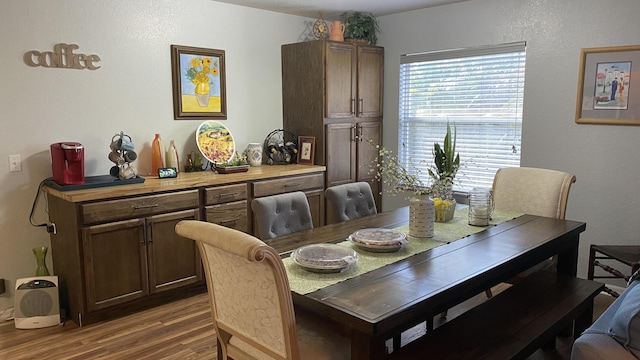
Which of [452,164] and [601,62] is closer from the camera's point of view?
[452,164]

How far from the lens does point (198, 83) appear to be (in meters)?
4.10

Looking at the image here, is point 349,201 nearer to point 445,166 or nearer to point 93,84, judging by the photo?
point 445,166

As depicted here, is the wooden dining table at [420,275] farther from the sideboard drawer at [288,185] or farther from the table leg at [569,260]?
the sideboard drawer at [288,185]

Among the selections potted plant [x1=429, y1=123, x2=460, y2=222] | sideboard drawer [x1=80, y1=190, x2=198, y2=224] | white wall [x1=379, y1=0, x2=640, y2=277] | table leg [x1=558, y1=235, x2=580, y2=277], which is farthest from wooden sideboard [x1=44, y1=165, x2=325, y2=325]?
white wall [x1=379, y1=0, x2=640, y2=277]

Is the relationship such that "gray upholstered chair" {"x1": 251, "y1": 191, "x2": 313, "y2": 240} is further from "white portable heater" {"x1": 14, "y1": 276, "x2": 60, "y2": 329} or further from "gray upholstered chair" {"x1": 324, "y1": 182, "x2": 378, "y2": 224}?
"white portable heater" {"x1": 14, "y1": 276, "x2": 60, "y2": 329}

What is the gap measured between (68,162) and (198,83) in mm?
1313

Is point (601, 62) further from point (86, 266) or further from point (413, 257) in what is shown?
point (86, 266)

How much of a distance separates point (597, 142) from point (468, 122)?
1107mm

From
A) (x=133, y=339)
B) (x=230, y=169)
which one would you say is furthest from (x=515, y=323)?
(x=230, y=169)

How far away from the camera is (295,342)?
5.74 feet

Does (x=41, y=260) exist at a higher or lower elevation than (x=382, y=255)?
lower

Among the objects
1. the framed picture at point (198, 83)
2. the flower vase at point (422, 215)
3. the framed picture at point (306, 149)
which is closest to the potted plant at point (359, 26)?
the framed picture at point (306, 149)

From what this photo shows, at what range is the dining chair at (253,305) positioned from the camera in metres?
1.70

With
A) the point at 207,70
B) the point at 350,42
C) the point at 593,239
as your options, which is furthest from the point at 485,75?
the point at 207,70
